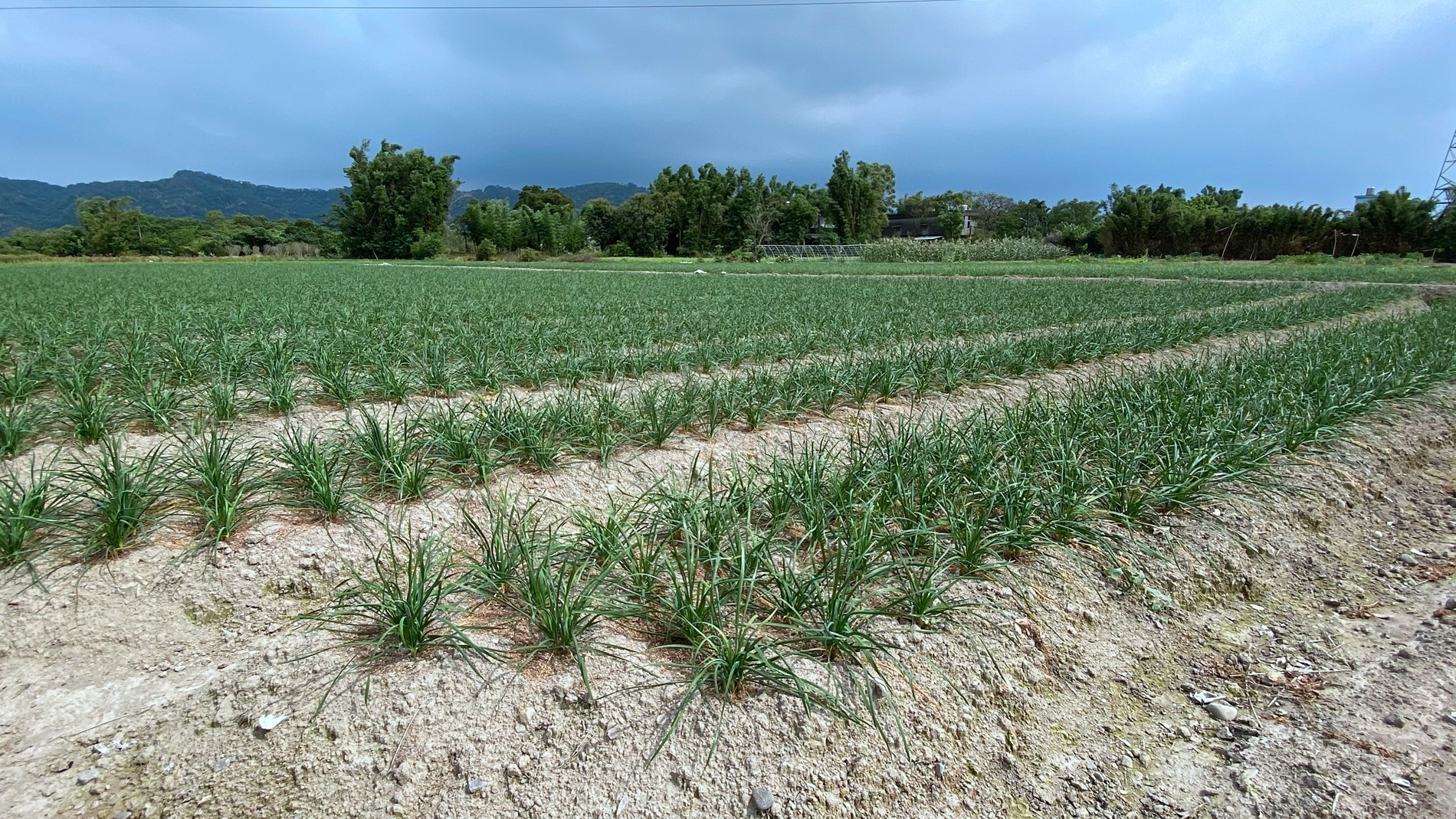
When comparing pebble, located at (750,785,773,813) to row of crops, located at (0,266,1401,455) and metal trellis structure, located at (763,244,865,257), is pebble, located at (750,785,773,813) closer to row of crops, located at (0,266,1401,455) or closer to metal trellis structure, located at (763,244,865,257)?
row of crops, located at (0,266,1401,455)

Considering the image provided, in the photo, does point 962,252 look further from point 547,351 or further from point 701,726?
point 701,726

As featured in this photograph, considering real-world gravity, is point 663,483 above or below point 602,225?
below

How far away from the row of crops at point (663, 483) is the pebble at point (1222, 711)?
0.56m

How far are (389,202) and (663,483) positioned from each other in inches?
2239

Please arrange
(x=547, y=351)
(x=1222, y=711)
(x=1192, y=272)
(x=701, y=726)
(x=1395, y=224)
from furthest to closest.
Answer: (x=1395, y=224) < (x=1192, y=272) < (x=547, y=351) < (x=1222, y=711) < (x=701, y=726)

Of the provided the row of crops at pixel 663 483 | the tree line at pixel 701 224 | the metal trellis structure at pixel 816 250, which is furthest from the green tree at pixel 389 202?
the row of crops at pixel 663 483

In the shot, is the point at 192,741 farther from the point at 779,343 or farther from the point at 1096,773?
the point at 779,343

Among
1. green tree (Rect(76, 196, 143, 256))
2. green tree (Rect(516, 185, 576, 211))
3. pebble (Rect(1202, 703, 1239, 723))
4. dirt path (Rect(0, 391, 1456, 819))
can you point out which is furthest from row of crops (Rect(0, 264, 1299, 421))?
green tree (Rect(516, 185, 576, 211))

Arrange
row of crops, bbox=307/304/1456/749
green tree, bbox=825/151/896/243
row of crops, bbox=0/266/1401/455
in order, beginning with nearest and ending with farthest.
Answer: row of crops, bbox=307/304/1456/749, row of crops, bbox=0/266/1401/455, green tree, bbox=825/151/896/243

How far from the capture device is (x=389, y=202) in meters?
51.1

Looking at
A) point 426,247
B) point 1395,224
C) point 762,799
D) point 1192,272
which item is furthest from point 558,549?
point 426,247

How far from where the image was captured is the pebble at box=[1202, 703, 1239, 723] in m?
2.13

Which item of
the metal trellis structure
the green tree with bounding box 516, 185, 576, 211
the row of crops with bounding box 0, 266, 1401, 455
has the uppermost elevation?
the green tree with bounding box 516, 185, 576, 211

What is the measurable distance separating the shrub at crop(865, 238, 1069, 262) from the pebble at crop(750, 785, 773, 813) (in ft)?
140
